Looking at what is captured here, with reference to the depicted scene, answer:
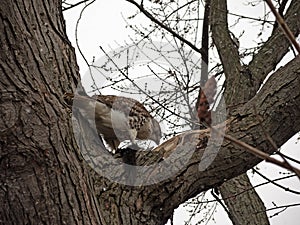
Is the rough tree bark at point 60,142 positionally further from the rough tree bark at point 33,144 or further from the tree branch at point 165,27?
the tree branch at point 165,27

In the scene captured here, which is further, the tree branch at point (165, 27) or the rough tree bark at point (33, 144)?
the tree branch at point (165, 27)

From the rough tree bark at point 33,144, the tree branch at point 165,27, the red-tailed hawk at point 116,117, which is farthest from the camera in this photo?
the tree branch at point 165,27

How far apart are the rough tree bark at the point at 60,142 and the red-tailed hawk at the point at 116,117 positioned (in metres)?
0.20

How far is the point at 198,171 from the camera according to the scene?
178 centimetres

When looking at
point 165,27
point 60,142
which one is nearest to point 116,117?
point 60,142

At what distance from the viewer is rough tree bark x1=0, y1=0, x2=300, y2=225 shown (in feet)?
4.20

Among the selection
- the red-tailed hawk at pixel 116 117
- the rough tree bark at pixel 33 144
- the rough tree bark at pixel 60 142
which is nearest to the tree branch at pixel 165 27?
the red-tailed hawk at pixel 116 117

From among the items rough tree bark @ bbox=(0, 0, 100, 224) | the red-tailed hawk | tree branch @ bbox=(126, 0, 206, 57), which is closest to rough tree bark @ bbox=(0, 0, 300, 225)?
rough tree bark @ bbox=(0, 0, 100, 224)

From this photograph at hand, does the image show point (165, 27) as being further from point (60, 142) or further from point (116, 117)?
point (60, 142)

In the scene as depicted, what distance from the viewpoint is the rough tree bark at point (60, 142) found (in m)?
1.28

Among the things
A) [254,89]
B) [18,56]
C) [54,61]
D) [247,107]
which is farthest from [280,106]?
[254,89]

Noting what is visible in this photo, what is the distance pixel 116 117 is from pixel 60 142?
120 cm

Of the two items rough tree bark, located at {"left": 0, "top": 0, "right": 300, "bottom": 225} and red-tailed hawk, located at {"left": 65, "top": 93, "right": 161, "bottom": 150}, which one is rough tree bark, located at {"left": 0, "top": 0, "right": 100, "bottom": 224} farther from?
red-tailed hawk, located at {"left": 65, "top": 93, "right": 161, "bottom": 150}

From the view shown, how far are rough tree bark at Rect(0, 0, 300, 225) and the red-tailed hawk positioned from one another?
0.67 ft
